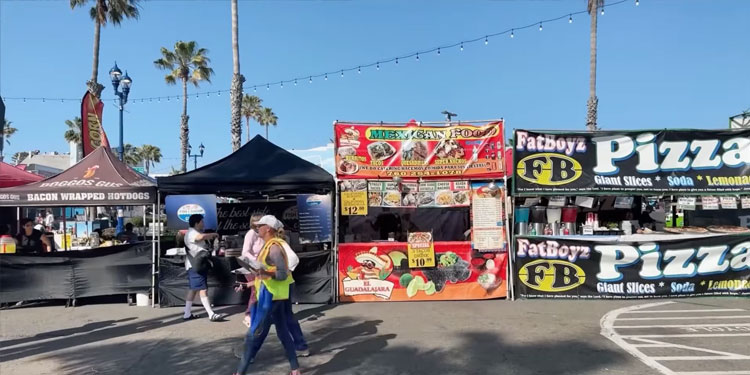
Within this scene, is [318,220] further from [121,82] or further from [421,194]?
[121,82]

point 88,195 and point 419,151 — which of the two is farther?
point 419,151

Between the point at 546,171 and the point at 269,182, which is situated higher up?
the point at 546,171

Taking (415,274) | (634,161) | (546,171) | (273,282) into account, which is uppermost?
(634,161)

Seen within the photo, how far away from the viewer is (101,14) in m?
20.1

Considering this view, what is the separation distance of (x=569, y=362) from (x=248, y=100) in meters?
52.0

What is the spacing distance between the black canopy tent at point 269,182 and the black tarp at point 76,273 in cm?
62

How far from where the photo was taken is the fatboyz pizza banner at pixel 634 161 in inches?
344

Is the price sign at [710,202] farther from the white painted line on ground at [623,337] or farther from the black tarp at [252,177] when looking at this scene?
the black tarp at [252,177]

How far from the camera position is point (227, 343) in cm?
632

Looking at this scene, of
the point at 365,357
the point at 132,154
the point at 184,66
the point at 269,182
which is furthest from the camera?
the point at 132,154

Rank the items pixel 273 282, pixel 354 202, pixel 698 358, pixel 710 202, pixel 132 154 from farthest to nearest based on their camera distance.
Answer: pixel 132 154
pixel 710 202
pixel 354 202
pixel 698 358
pixel 273 282

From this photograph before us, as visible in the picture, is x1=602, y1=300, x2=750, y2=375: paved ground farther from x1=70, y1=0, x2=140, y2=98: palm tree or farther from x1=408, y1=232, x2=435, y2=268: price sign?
x1=70, y1=0, x2=140, y2=98: palm tree

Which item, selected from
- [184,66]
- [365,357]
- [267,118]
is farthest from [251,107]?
[365,357]

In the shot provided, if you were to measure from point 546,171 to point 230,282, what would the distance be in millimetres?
5877
